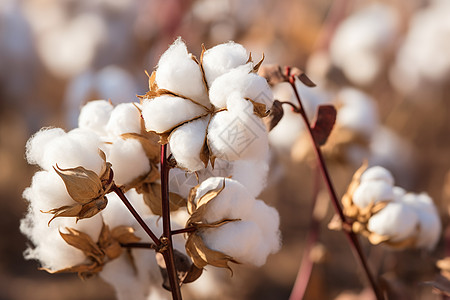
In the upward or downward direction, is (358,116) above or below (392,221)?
above

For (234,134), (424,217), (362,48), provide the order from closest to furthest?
(234,134) → (424,217) → (362,48)

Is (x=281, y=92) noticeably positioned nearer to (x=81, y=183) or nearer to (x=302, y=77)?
(x=302, y=77)

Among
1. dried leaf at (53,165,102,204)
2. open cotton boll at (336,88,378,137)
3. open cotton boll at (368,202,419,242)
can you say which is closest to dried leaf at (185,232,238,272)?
dried leaf at (53,165,102,204)

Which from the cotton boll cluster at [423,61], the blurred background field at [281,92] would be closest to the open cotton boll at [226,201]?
the blurred background field at [281,92]

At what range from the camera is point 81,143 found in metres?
0.54

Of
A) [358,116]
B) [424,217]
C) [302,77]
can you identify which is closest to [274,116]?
[302,77]

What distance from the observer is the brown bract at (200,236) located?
1.78 feet

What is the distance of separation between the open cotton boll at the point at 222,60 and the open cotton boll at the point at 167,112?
0.11ft

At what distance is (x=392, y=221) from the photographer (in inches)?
26.4

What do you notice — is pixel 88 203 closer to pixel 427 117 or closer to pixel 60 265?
pixel 60 265

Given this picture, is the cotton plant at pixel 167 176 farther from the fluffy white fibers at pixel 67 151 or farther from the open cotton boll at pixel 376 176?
the open cotton boll at pixel 376 176

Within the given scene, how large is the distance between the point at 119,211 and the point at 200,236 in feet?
0.46

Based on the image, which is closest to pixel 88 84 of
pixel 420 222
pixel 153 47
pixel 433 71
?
pixel 153 47

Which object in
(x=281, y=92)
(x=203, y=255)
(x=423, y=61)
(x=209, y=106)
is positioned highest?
(x=423, y=61)
